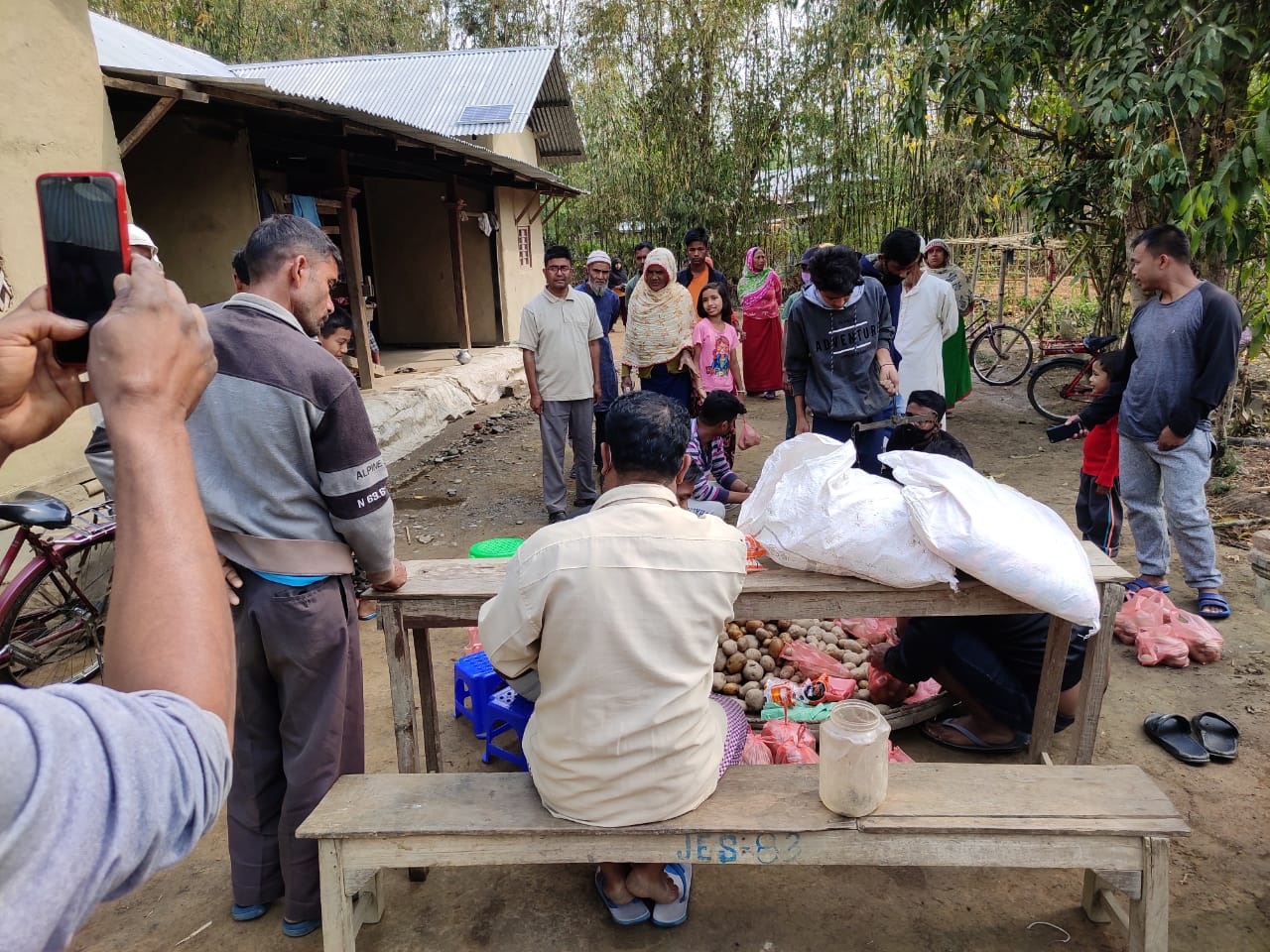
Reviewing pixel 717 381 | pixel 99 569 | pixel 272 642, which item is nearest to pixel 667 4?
pixel 717 381

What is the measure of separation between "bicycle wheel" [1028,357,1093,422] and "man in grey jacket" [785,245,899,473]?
434 centimetres

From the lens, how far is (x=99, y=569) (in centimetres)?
399

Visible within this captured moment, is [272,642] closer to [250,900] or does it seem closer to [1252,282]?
[250,900]

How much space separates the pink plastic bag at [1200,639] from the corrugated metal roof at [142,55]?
6.30 metres

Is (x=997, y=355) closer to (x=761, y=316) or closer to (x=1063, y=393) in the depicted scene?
(x=1063, y=393)

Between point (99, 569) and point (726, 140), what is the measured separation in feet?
38.7

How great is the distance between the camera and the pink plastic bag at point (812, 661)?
10.8ft

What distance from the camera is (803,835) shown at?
191 centimetres

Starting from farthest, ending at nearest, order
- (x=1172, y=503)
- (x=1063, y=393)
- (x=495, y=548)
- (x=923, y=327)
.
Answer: (x=1063, y=393) < (x=923, y=327) < (x=495, y=548) < (x=1172, y=503)

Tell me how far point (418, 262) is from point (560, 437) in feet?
25.1

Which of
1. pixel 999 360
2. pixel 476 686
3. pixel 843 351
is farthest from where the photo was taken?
pixel 999 360

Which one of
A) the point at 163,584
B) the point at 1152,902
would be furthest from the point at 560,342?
the point at 163,584

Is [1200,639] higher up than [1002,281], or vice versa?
[1002,281]

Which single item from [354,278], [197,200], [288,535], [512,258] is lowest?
[288,535]
